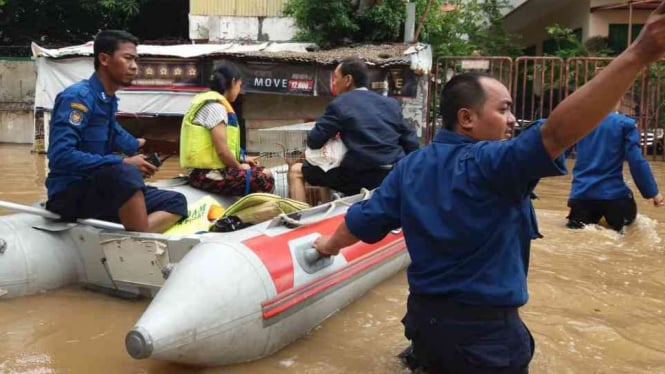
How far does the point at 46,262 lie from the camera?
153 inches

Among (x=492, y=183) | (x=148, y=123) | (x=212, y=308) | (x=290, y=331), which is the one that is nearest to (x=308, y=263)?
(x=290, y=331)

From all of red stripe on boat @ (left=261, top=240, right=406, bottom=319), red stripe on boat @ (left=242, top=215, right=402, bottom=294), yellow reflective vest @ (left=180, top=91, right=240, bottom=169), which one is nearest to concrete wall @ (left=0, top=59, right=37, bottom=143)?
yellow reflective vest @ (left=180, top=91, right=240, bottom=169)

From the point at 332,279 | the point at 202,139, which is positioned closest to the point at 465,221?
the point at 332,279

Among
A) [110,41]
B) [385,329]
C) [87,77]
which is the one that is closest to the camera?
[385,329]

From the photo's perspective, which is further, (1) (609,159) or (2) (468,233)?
(1) (609,159)

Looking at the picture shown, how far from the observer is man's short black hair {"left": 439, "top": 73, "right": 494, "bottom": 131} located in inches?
84.4

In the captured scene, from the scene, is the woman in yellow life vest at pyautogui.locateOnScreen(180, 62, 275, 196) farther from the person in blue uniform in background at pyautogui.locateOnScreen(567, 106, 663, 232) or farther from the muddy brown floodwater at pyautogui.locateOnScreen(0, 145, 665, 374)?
the person in blue uniform in background at pyautogui.locateOnScreen(567, 106, 663, 232)

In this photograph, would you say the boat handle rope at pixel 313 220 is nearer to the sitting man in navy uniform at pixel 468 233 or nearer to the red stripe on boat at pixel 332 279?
the red stripe on boat at pixel 332 279

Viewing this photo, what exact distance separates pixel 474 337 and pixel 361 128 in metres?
2.66

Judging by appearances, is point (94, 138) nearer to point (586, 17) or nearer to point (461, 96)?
point (461, 96)

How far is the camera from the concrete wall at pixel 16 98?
54.3 feet

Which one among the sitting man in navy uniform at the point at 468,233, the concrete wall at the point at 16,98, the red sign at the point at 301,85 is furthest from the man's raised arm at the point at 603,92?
the concrete wall at the point at 16,98

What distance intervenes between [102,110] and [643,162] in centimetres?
437

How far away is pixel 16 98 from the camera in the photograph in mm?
16656
